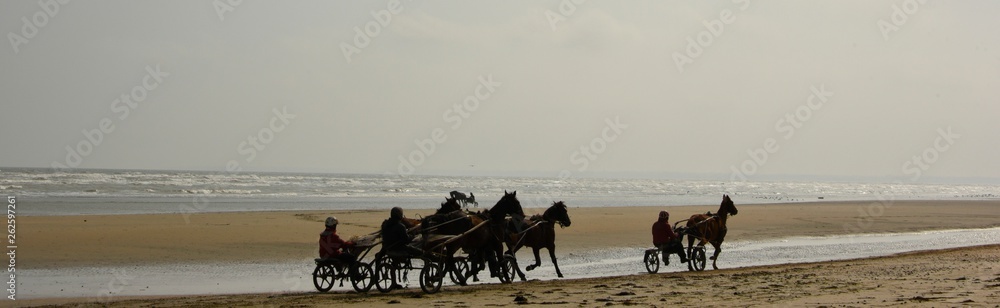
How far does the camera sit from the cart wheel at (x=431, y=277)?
13.0m

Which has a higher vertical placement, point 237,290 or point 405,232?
point 405,232

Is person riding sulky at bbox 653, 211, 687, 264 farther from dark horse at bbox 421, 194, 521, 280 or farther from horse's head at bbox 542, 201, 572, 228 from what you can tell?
dark horse at bbox 421, 194, 521, 280

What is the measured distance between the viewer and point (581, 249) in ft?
73.7

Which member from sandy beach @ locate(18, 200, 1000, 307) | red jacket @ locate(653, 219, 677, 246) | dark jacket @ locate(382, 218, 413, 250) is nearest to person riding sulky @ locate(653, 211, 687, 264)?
red jacket @ locate(653, 219, 677, 246)

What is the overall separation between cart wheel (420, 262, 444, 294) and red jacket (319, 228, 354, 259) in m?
1.11

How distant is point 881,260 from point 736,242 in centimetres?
633

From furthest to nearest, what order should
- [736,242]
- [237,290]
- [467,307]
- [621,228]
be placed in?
1. [621,228]
2. [736,242]
3. [237,290]
4. [467,307]

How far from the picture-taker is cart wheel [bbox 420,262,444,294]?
1305cm

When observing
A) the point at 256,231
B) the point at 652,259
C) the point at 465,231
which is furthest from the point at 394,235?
the point at 256,231

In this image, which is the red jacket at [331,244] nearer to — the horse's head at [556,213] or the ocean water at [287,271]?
the ocean water at [287,271]

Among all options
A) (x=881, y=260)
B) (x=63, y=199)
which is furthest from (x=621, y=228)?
(x=63, y=199)

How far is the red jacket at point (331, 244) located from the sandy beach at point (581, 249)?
62 cm

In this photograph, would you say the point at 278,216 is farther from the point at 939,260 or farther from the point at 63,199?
the point at 939,260

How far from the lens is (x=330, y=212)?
36.7 m
